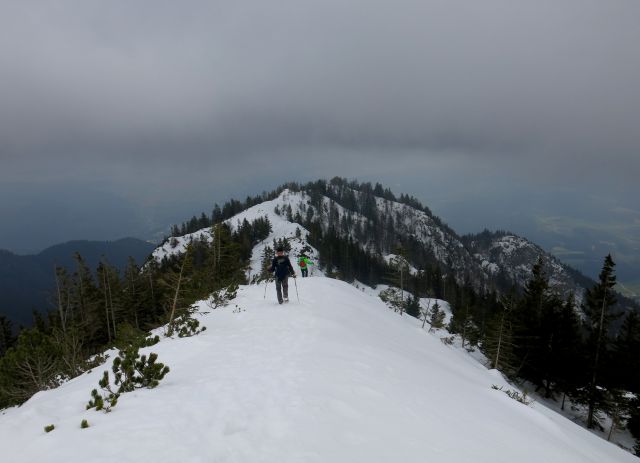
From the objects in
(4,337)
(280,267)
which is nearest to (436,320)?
(280,267)

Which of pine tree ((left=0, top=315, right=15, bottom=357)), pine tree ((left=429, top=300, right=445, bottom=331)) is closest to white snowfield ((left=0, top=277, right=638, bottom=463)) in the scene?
pine tree ((left=429, top=300, right=445, bottom=331))

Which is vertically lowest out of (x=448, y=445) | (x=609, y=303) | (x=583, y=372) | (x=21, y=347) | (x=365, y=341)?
(x=583, y=372)

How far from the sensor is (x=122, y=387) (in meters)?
7.91

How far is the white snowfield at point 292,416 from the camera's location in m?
5.45

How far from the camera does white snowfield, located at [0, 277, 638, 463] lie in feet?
17.9

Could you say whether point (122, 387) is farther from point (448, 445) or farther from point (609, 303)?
point (609, 303)

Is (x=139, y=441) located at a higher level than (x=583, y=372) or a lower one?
higher

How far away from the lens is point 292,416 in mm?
6453

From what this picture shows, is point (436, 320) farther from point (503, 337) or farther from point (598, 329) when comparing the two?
point (598, 329)

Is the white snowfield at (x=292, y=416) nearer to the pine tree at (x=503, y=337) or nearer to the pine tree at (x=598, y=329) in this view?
the pine tree at (x=503, y=337)

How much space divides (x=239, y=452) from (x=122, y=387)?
13.7 feet

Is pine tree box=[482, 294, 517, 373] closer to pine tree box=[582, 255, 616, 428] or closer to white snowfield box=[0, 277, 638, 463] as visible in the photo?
pine tree box=[582, 255, 616, 428]

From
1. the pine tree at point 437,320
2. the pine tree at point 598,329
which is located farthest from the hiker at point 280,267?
the pine tree at point 437,320

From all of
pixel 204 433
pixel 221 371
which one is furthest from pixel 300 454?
pixel 221 371
